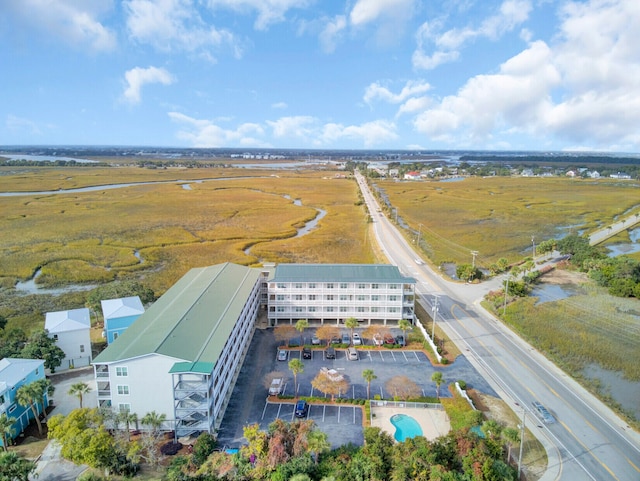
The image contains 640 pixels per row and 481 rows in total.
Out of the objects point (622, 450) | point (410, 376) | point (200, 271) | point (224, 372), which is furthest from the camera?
point (200, 271)

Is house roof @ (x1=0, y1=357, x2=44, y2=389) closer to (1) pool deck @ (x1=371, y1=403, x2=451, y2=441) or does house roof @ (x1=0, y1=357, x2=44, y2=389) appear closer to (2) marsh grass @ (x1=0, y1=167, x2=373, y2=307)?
(2) marsh grass @ (x1=0, y1=167, x2=373, y2=307)

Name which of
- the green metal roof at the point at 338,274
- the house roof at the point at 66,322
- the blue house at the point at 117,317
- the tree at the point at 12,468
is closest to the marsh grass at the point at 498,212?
the green metal roof at the point at 338,274

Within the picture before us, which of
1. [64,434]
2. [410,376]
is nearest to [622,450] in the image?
[410,376]

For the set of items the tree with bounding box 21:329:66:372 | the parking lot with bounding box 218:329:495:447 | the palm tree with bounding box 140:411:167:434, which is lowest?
the parking lot with bounding box 218:329:495:447

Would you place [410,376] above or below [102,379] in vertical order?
below

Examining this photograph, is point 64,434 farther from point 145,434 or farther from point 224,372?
point 224,372

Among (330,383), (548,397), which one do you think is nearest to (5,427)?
(330,383)

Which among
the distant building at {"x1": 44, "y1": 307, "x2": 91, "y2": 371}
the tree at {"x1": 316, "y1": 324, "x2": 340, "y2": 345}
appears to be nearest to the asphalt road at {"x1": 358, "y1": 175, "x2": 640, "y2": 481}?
A: the tree at {"x1": 316, "y1": 324, "x2": 340, "y2": 345}
